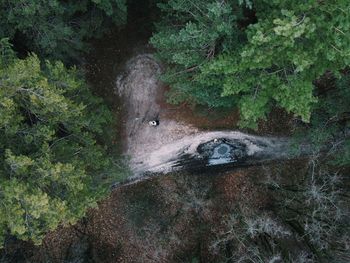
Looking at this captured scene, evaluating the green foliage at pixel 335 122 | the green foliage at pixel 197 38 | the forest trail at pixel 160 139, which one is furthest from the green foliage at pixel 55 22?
the green foliage at pixel 335 122

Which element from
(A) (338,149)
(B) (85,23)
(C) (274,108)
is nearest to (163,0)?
(B) (85,23)

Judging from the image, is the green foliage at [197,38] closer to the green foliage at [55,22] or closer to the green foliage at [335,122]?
the green foliage at [55,22]

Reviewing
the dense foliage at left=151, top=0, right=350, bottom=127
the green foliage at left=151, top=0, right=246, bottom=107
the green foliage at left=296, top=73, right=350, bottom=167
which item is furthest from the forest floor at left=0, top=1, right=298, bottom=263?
the dense foliage at left=151, top=0, right=350, bottom=127

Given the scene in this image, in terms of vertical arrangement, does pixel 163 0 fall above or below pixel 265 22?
above

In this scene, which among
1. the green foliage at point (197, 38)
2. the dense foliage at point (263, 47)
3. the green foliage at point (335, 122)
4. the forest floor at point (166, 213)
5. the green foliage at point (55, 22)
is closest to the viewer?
the dense foliage at point (263, 47)

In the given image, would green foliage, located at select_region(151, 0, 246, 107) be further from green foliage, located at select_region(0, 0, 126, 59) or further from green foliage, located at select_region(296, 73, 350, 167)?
green foliage, located at select_region(296, 73, 350, 167)

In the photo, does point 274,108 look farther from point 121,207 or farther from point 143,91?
point 121,207
